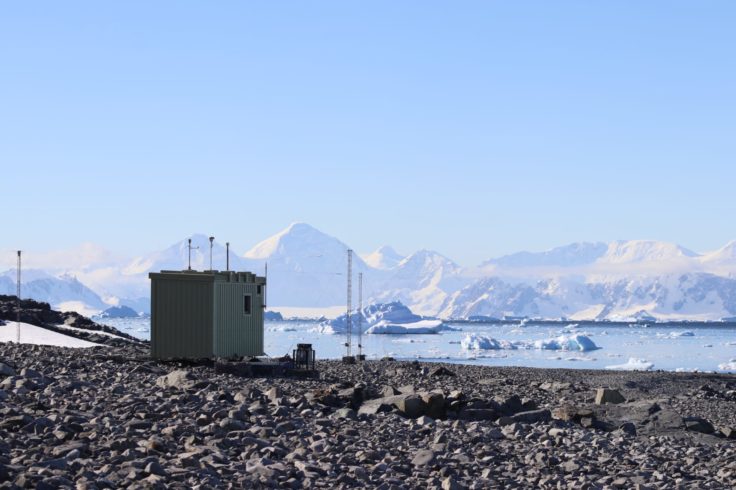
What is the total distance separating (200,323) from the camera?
96.0ft

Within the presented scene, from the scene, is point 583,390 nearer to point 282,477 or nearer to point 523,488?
point 523,488

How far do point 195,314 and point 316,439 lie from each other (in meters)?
14.4

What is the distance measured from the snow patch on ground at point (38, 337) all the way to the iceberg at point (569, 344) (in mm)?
66589

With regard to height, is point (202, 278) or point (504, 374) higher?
point (202, 278)


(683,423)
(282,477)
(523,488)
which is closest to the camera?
(282,477)

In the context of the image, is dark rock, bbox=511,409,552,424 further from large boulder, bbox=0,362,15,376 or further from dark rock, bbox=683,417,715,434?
large boulder, bbox=0,362,15,376

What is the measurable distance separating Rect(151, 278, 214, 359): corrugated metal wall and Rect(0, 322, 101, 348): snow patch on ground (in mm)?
9292

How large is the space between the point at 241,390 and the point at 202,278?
1039 centimetres

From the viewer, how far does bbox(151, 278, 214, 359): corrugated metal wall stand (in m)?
29.2

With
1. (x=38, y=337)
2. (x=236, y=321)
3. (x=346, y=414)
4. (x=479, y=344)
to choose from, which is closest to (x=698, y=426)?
(x=346, y=414)

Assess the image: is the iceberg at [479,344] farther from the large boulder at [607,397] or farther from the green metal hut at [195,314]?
the large boulder at [607,397]

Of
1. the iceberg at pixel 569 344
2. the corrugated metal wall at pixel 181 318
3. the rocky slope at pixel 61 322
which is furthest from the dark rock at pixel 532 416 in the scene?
the iceberg at pixel 569 344

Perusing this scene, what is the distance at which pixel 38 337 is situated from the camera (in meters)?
39.5

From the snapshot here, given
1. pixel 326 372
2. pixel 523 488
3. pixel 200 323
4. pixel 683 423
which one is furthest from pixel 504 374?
pixel 523 488
